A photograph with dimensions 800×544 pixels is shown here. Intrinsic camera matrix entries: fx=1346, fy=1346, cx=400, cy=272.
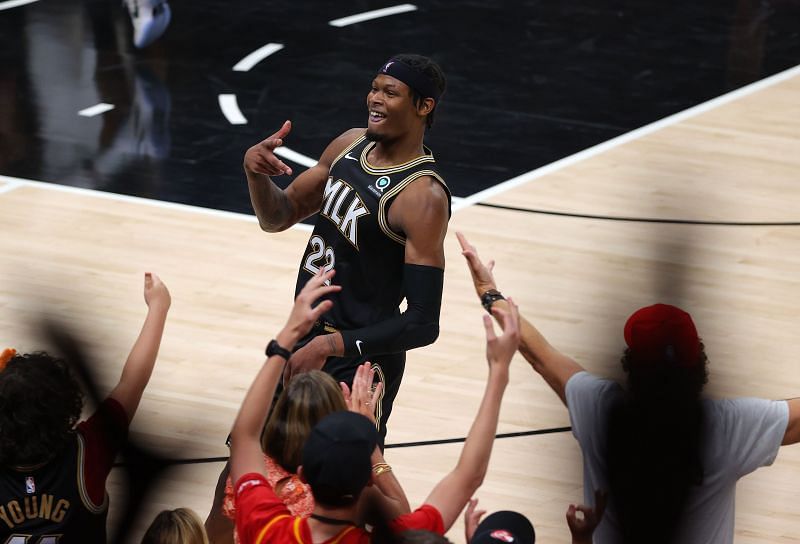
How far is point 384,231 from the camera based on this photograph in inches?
178

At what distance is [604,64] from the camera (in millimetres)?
12602

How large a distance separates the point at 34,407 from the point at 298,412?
30.9 inches

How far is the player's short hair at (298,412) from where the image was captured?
3705 mm

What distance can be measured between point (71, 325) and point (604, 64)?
34.8ft

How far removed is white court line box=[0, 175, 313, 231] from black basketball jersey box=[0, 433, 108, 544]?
558cm

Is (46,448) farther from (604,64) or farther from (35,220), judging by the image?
(604,64)

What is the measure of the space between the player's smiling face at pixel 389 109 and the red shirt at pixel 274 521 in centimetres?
160

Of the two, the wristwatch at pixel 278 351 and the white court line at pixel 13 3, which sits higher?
the wristwatch at pixel 278 351

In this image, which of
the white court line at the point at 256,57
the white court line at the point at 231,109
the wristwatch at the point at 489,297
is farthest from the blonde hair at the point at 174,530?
the white court line at the point at 256,57

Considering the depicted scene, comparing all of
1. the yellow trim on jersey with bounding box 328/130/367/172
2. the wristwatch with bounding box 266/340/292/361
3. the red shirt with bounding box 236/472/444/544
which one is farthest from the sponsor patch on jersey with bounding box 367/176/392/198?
the red shirt with bounding box 236/472/444/544

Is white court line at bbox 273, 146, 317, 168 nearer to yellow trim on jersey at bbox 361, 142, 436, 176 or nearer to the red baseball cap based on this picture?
yellow trim on jersey at bbox 361, 142, 436, 176

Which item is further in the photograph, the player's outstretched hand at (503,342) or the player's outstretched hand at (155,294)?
the player's outstretched hand at (155,294)

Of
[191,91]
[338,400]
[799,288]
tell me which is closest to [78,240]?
[191,91]

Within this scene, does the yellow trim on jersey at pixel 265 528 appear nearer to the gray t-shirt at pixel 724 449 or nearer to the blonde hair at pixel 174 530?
the blonde hair at pixel 174 530
